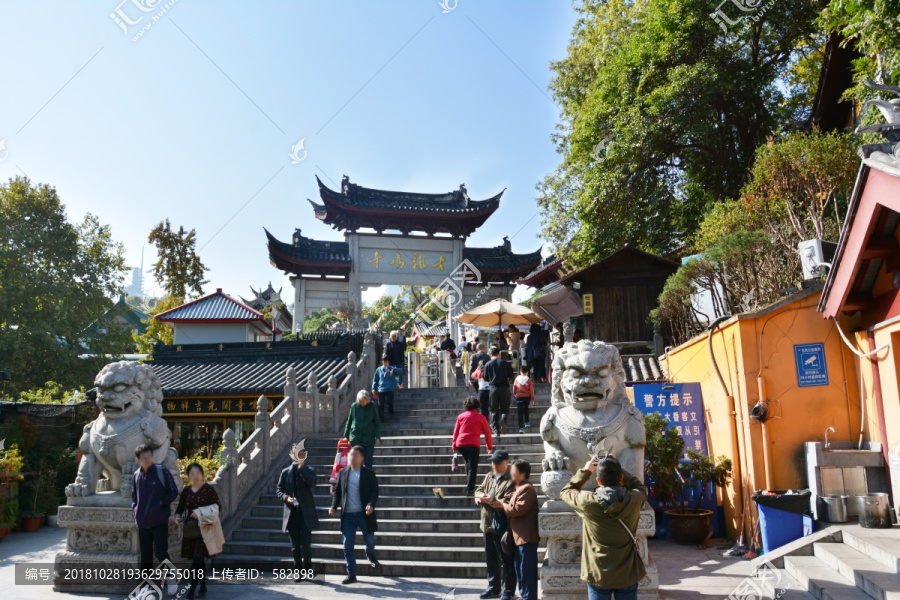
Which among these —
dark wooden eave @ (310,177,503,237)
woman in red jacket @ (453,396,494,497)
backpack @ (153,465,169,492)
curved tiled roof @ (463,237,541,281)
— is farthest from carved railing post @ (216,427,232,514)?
curved tiled roof @ (463,237,541,281)

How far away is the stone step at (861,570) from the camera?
4.57 metres

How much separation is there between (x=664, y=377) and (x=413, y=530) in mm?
5875

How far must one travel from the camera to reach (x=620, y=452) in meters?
5.43

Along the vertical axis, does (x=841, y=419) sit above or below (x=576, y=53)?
below

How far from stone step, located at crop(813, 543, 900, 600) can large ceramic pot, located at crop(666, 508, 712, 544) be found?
182cm

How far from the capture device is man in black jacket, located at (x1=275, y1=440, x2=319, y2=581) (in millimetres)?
6711

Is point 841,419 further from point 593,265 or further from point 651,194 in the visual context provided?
point 651,194

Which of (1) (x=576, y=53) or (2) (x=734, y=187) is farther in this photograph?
(1) (x=576, y=53)

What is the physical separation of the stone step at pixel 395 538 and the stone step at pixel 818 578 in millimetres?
3198

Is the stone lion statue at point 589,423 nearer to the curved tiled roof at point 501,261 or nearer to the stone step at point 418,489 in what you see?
the stone step at point 418,489

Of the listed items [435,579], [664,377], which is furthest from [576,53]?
[435,579]

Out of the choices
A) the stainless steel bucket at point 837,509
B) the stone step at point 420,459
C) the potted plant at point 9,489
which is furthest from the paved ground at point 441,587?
the potted plant at point 9,489

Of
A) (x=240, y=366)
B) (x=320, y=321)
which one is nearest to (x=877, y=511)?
(x=240, y=366)

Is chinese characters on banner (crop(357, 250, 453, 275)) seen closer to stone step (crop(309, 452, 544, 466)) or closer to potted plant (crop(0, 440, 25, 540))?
stone step (crop(309, 452, 544, 466))
